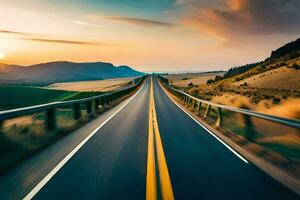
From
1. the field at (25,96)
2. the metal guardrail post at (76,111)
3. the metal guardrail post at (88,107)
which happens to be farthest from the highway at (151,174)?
the field at (25,96)

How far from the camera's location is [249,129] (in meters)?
10.8

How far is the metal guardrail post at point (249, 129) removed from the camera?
10508 mm

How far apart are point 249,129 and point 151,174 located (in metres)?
5.27

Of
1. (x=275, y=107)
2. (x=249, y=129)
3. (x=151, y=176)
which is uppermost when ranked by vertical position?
(x=151, y=176)

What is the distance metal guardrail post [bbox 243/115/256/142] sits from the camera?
1051 cm

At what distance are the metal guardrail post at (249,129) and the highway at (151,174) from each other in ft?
3.24

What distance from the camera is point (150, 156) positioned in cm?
845

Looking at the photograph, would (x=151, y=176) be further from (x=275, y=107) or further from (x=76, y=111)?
(x=275, y=107)

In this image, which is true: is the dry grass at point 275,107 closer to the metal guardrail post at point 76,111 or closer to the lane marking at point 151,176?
the metal guardrail post at point 76,111

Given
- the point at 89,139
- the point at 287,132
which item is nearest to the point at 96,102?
the point at 89,139

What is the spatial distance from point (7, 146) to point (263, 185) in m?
6.15

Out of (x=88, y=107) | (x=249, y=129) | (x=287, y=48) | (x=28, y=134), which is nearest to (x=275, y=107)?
(x=88, y=107)

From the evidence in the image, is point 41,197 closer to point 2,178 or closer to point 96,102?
point 2,178

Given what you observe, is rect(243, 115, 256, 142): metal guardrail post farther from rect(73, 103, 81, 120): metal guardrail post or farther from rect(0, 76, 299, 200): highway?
rect(73, 103, 81, 120): metal guardrail post
